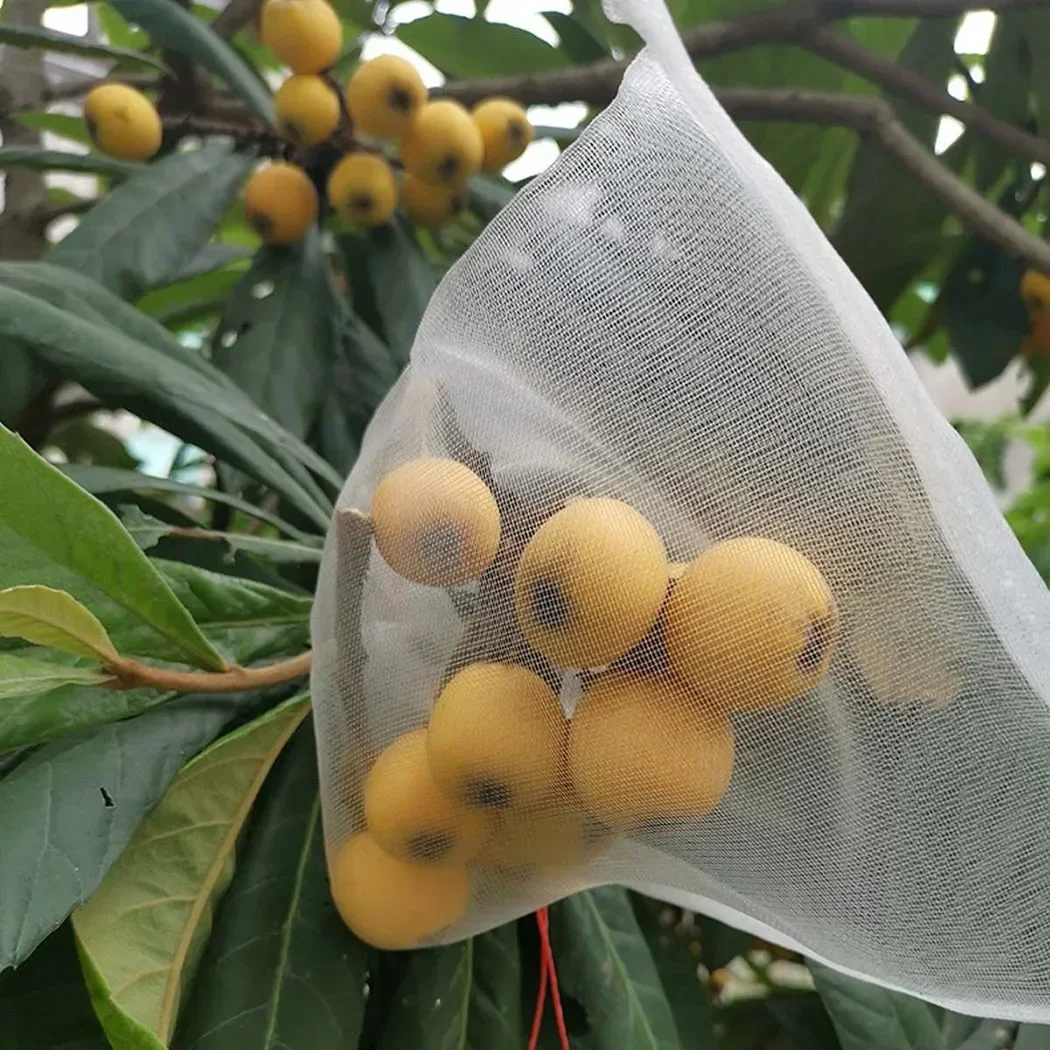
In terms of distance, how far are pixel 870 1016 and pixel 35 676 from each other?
15.1 inches

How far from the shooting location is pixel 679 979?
1.94 feet

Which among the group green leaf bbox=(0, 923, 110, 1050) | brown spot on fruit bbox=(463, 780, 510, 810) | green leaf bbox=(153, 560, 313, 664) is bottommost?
green leaf bbox=(0, 923, 110, 1050)

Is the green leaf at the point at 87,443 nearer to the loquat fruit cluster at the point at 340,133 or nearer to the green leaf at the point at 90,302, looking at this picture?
the loquat fruit cluster at the point at 340,133

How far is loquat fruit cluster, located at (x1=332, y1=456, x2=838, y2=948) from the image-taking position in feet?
0.85

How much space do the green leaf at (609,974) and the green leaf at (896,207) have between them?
63 cm

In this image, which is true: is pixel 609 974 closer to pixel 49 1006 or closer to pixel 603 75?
pixel 49 1006

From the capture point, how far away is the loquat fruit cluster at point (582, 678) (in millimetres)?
258

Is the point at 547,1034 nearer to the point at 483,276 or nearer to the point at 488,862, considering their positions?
the point at 488,862

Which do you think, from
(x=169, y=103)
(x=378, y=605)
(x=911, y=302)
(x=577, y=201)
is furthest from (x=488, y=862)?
(x=911, y=302)

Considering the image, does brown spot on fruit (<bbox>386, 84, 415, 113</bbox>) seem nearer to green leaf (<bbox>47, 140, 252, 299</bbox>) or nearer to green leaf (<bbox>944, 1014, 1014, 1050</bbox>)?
green leaf (<bbox>47, 140, 252, 299</bbox>)

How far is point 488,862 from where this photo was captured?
0.34 metres

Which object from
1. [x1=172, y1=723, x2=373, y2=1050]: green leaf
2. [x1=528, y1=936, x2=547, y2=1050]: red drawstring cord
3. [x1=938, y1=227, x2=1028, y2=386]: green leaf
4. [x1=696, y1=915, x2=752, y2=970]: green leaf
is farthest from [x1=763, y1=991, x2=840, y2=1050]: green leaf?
[x1=938, y1=227, x2=1028, y2=386]: green leaf

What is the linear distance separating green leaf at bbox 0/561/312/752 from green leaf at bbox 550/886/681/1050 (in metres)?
0.18

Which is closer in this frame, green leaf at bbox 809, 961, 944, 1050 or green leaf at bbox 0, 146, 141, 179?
green leaf at bbox 809, 961, 944, 1050
